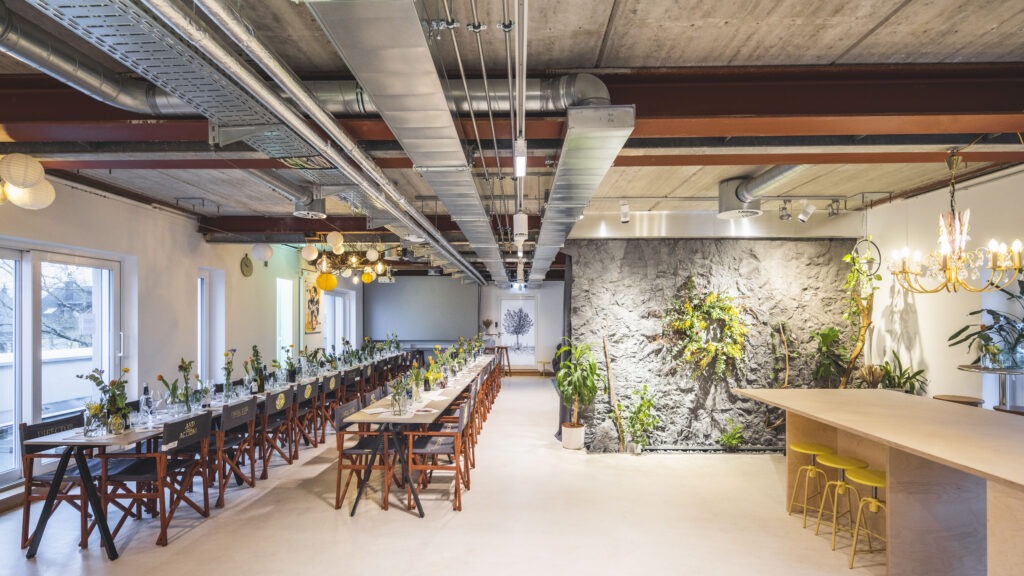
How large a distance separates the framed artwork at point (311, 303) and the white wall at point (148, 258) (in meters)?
2.22

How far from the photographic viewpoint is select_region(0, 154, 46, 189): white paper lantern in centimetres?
292

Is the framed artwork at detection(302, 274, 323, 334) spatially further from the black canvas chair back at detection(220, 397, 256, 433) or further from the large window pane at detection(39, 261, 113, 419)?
the black canvas chair back at detection(220, 397, 256, 433)

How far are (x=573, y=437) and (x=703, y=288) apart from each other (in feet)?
7.91

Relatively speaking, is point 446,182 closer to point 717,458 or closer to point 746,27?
point 746,27

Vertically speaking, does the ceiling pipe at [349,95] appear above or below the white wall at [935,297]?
above

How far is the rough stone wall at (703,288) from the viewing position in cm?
671

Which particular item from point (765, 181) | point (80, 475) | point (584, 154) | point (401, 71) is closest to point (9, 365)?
point (80, 475)

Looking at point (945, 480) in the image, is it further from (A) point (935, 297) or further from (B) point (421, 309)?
(B) point (421, 309)

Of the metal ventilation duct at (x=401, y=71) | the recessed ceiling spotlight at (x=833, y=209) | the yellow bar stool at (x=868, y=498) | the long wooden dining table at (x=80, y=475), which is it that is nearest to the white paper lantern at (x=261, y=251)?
the long wooden dining table at (x=80, y=475)

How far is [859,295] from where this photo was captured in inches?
257

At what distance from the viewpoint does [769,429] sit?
669 centimetres

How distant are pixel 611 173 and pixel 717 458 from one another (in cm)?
359

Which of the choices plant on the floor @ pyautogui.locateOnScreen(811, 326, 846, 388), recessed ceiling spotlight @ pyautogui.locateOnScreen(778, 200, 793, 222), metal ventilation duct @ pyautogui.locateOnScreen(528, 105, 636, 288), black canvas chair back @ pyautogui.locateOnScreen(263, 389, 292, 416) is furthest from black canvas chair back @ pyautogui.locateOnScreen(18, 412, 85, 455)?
plant on the floor @ pyautogui.locateOnScreen(811, 326, 846, 388)

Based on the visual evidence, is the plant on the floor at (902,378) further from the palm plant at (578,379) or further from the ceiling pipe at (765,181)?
the palm plant at (578,379)
